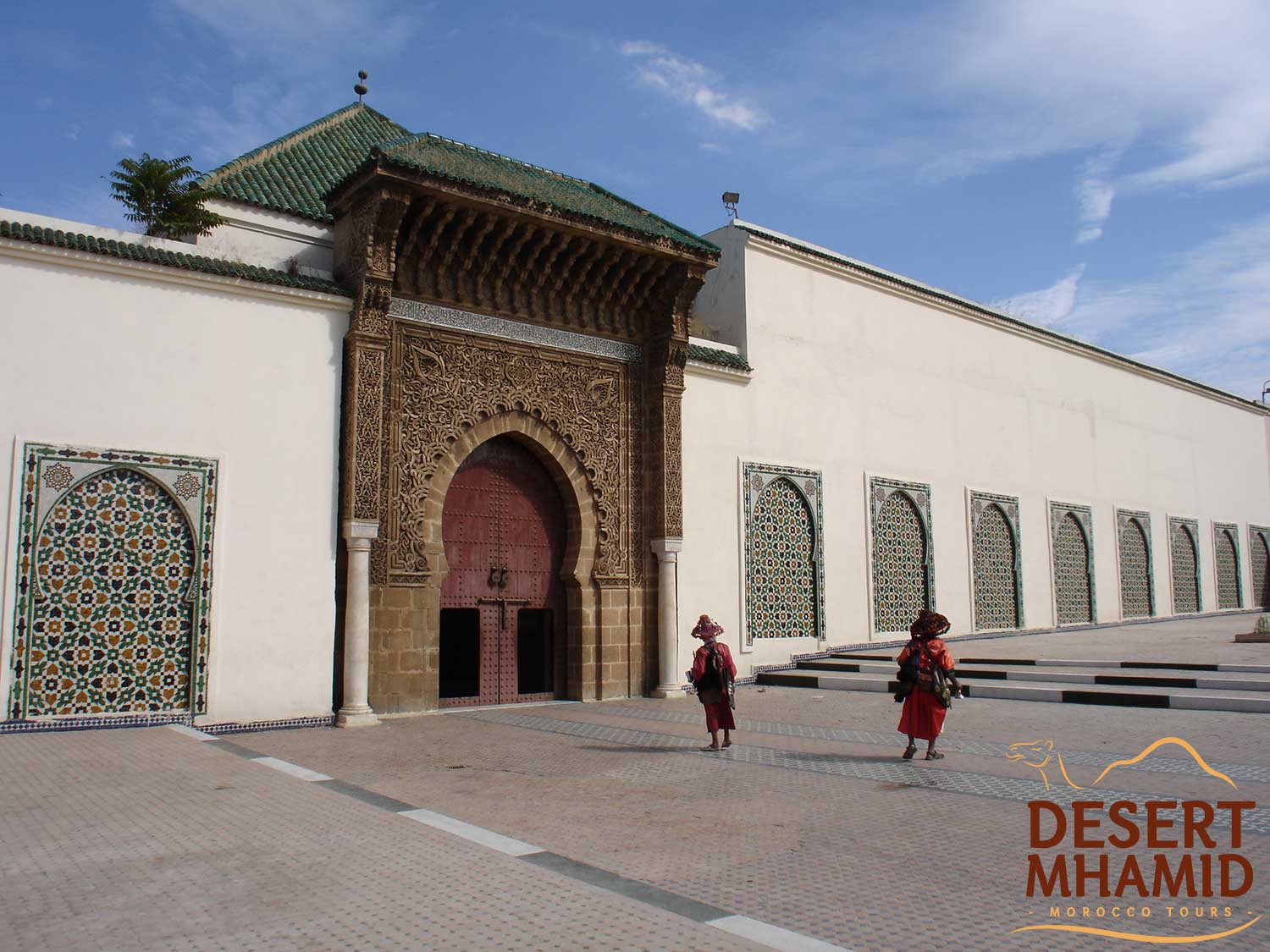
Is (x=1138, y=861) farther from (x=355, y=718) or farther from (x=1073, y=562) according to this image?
(x=1073, y=562)

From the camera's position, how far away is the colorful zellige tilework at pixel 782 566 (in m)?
10.9

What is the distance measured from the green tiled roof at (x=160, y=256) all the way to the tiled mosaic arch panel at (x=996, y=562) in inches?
378

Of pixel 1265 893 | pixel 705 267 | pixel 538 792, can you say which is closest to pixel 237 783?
pixel 538 792

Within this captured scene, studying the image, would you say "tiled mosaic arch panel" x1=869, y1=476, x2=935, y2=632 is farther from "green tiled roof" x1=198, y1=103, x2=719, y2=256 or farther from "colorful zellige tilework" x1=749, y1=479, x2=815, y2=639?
"green tiled roof" x1=198, y1=103, x2=719, y2=256

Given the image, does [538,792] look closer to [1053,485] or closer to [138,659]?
[138,659]

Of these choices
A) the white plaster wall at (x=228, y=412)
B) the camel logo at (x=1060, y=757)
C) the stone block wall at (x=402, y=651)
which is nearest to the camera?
the camel logo at (x=1060, y=757)

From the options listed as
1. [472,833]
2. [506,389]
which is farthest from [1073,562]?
[472,833]

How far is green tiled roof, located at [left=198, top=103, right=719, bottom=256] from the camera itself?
8.70 meters

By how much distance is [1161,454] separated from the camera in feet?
61.4

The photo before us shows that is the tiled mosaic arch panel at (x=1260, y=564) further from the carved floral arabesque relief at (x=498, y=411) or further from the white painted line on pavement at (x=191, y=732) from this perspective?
the white painted line on pavement at (x=191, y=732)

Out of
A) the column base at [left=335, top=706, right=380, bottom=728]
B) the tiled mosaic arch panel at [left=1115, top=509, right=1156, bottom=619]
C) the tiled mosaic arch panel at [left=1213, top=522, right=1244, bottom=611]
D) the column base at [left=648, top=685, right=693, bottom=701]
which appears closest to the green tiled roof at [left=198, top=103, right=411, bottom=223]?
the column base at [left=335, top=706, right=380, bottom=728]

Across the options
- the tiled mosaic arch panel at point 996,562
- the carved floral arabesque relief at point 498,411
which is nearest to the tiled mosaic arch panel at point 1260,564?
the tiled mosaic arch panel at point 996,562

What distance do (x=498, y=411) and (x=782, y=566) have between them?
4019 millimetres

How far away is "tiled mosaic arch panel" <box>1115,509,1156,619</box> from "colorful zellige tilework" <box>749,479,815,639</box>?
8299 millimetres
